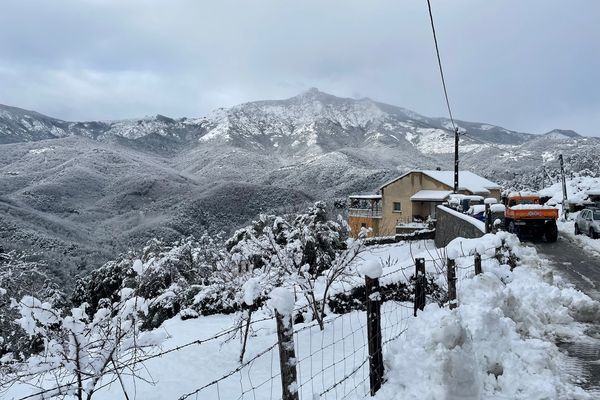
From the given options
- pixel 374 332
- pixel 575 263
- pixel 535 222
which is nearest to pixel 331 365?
pixel 374 332

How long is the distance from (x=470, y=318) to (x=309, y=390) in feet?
7.49

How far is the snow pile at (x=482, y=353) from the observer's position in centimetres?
402

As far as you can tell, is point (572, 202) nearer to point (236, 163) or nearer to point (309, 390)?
point (309, 390)

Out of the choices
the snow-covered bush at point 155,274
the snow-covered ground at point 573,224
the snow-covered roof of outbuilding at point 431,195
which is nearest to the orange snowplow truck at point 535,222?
the snow-covered ground at point 573,224

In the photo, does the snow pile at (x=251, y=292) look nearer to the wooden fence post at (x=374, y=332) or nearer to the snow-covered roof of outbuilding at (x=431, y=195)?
the wooden fence post at (x=374, y=332)

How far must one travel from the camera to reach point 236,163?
157 m

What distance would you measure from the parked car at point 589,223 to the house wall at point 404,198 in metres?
21.2

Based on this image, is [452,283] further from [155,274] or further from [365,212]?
[365,212]

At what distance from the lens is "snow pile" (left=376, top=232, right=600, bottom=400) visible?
4.02 m

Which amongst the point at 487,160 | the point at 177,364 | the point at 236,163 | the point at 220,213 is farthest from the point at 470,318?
the point at 236,163

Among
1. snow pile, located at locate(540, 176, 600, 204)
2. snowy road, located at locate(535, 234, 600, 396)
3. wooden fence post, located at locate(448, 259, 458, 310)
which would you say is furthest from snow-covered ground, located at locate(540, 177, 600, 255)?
wooden fence post, located at locate(448, 259, 458, 310)

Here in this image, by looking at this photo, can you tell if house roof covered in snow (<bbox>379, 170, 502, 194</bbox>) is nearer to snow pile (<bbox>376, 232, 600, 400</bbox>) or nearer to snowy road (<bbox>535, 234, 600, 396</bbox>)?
snowy road (<bbox>535, 234, 600, 396</bbox>)

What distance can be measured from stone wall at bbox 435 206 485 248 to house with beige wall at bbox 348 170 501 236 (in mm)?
17020

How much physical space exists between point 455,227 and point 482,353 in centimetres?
1435
